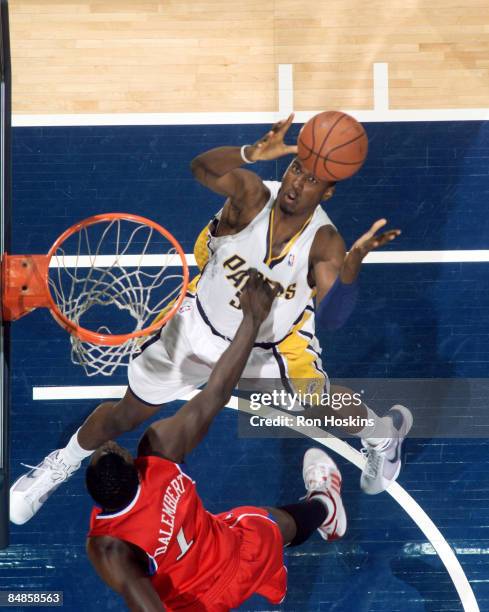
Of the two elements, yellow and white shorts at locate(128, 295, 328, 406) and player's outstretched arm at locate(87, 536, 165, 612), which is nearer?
player's outstretched arm at locate(87, 536, 165, 612)

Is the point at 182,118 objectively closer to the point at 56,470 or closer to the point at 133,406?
the point at 133,406

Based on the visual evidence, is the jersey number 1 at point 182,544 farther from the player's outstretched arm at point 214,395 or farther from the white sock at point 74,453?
the white sock at point 74,453

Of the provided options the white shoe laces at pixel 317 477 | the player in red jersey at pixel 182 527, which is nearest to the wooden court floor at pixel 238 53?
the player in red jersey at pixel 182 527

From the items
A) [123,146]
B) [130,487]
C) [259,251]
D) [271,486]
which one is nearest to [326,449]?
[271,486]

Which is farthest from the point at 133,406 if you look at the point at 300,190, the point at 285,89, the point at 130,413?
the point at 285,89

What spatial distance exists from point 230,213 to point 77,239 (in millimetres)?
1178

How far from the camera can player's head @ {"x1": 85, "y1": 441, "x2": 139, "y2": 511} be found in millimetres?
4461

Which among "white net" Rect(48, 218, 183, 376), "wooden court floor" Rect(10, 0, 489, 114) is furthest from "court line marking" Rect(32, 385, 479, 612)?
"wooden court floor" Rect(10, 0, 489, 114)

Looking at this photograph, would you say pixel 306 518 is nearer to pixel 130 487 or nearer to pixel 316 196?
pixel 130 487

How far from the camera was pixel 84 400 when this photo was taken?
6.09m

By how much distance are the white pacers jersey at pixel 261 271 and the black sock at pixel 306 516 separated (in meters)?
1.06

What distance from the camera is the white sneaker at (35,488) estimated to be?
589 centimetres

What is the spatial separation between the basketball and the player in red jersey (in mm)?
742

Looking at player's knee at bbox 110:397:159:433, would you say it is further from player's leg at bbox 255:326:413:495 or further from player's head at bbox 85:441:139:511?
player's head at bbox 85:441:139:511
